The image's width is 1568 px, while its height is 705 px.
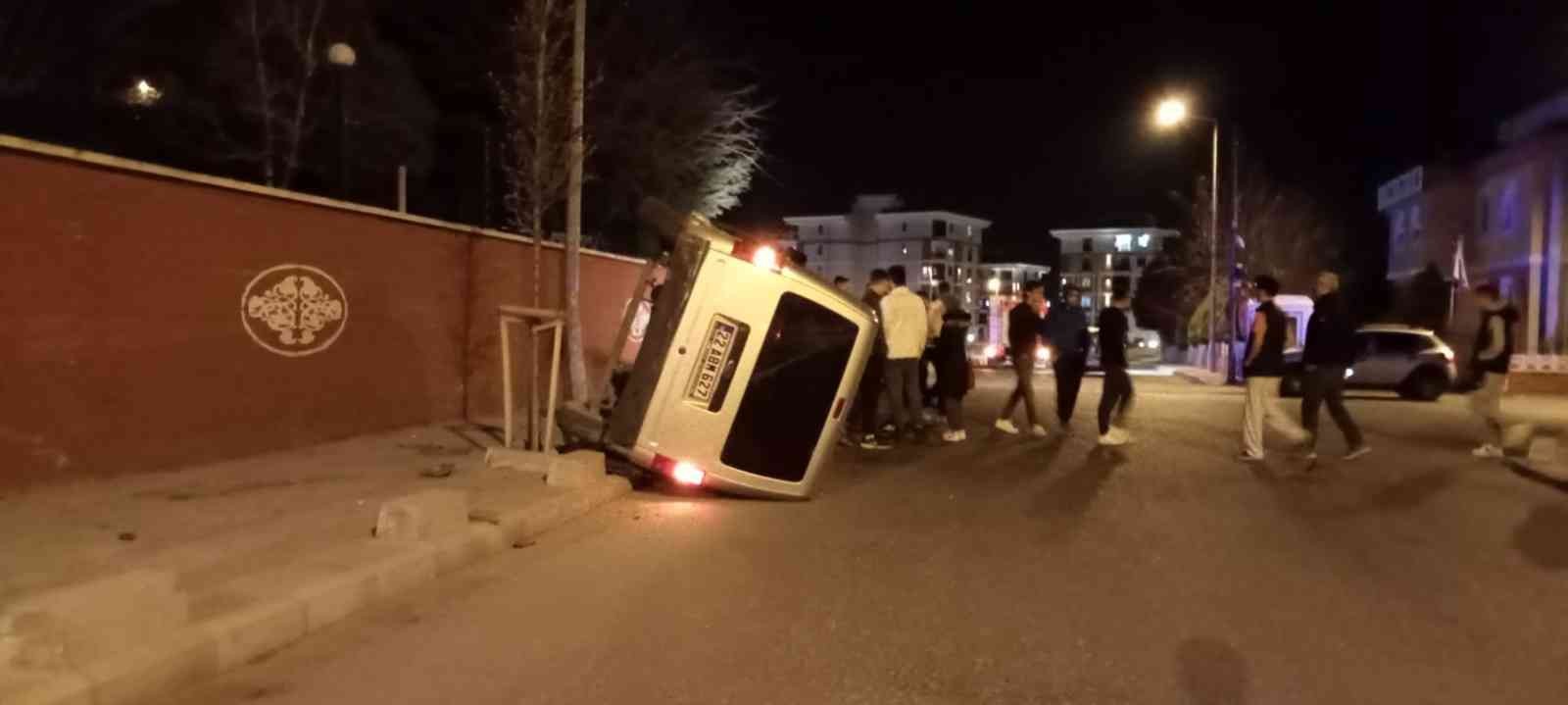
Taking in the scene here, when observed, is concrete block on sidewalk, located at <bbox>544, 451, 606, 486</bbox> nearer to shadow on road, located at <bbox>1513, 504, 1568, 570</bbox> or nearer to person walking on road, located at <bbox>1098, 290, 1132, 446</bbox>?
person walking on road, located at <bbox>1098, 290, 1132, 446</bbox>

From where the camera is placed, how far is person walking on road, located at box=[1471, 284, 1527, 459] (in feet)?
40.1

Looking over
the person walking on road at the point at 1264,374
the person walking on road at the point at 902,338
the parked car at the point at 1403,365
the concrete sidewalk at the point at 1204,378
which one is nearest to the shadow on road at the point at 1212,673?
the person walking on road at the point at 1264,374

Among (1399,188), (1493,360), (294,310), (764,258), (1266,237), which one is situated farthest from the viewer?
(1266,237)

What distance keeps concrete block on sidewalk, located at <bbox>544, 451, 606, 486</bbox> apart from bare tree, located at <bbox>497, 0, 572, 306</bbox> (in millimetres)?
4875

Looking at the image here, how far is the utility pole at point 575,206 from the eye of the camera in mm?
14188

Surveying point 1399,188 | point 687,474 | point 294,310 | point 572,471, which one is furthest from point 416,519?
point 1399,188

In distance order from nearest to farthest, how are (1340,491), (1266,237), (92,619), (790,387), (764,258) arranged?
(92,619) → (764,258) → (790,387) → (1340,491) → (1266,237)

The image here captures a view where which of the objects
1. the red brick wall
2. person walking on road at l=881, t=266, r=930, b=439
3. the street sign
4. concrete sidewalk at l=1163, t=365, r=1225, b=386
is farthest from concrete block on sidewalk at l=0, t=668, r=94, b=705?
the street sign

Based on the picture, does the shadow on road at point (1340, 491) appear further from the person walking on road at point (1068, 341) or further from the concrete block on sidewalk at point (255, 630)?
the concrete block on sidewalk at point (255, 630)

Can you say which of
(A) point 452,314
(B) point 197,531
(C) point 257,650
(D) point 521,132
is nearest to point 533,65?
(D) point 521,132

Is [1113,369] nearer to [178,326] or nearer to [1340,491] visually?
[1340,491]

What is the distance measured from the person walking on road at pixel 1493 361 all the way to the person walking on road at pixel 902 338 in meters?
5.32

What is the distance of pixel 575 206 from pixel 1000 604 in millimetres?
9322

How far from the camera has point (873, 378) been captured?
42.7 feet
